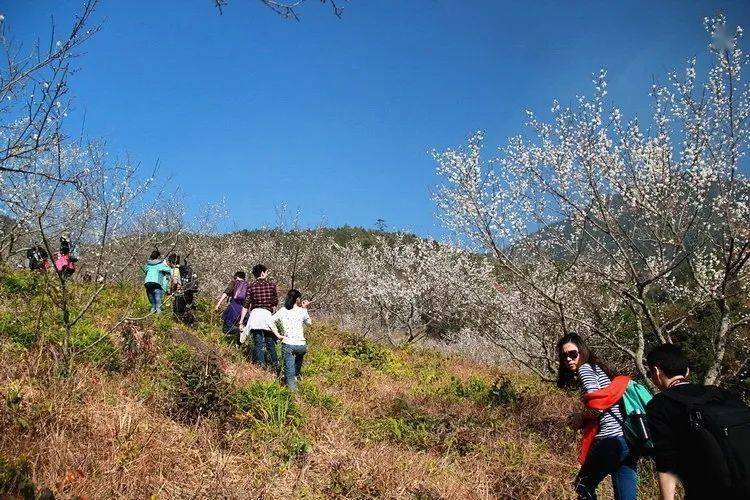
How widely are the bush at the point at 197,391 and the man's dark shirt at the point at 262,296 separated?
8.67ft

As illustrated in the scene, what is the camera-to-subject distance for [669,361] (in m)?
2.84

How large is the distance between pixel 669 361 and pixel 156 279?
987 cm

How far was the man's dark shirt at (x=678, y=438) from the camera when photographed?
2.17 meters

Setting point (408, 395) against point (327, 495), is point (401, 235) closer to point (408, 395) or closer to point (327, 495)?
point (408, 395)

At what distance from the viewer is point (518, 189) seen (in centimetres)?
805

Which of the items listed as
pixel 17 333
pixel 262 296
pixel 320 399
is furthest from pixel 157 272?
pixel 320 399

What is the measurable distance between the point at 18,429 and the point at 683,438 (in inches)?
172

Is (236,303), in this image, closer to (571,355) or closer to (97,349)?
(97,349)

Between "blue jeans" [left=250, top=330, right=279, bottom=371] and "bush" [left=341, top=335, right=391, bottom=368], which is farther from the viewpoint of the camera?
"bush" [left=341, top=335, right=391, bottom=368]

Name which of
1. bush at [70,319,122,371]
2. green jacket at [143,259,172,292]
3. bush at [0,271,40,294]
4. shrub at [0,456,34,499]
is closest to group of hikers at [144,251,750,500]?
shrub at [0,456,34,499]

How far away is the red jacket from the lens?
3.57 metres

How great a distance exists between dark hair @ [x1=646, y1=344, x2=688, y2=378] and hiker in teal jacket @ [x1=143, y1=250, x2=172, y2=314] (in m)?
9.68

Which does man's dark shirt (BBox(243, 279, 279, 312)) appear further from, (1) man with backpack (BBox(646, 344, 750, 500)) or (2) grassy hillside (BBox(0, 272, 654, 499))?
(1) man with backpack (BBox(646, 344, 750, 500))

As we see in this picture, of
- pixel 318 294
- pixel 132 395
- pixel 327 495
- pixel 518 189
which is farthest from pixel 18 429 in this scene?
pixel 318 294
